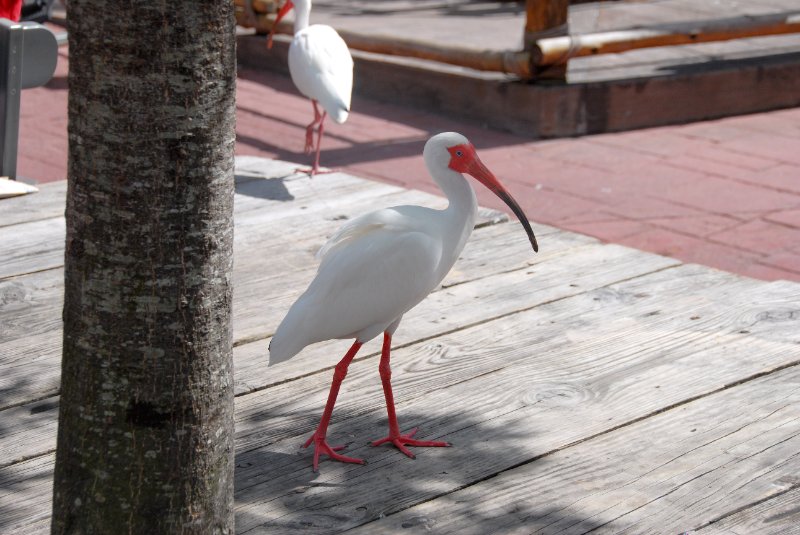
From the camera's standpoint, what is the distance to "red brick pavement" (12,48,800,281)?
19.6ft

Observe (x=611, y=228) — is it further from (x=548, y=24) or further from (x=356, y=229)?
(x=356, y=229)

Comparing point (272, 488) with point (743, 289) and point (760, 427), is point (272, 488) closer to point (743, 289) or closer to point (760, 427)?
point (760, 427)

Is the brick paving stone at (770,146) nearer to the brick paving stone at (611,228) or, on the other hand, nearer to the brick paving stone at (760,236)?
the brick paving stone at (760,236)

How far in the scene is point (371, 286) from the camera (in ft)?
9.98

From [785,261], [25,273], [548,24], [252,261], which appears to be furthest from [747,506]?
[548,24]

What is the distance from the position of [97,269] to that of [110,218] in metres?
0.10

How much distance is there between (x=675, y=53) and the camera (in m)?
9.62

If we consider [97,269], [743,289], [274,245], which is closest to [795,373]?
[743,289]

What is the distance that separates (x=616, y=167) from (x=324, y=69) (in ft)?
6.61

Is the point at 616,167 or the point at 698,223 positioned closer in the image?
the point at 698,223

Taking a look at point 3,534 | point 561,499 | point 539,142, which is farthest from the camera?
point 539,142

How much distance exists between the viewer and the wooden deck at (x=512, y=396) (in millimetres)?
2750

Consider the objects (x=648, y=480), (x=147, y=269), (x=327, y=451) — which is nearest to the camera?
(x=147, y=269)

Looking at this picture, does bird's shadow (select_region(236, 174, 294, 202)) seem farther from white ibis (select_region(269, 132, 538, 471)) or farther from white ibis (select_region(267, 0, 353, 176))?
white ibis (select_region(269, 132, 538, 471))
